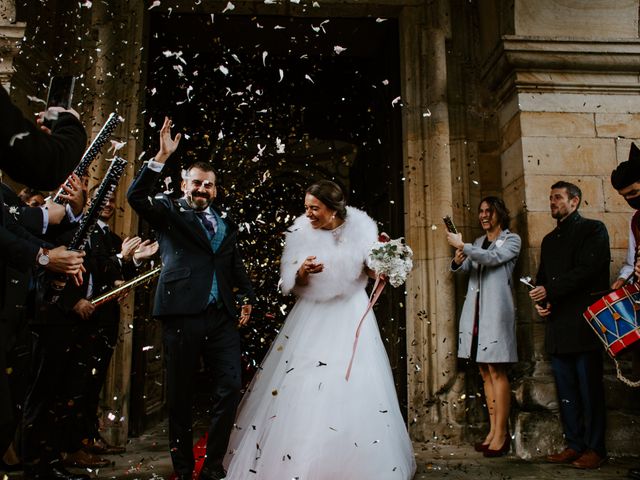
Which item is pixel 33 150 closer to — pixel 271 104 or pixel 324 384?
pixel 324 384

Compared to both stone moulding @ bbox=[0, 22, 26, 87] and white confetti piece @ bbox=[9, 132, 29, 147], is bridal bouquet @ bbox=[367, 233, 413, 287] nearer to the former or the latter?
white confetti piece @ bbox=[9, 132, 29, 147]

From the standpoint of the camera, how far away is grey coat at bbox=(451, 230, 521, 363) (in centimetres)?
474

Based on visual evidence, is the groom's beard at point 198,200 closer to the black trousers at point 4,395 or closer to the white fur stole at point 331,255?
the white fur stole at point 331,255

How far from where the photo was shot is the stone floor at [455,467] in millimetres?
3971

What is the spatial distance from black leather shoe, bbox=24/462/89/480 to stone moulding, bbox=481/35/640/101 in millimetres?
5005

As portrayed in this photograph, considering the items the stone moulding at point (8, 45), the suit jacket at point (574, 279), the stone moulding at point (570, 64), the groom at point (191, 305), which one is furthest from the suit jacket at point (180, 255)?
the stone moulding at point (570, 64)

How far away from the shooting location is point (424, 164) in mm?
5668

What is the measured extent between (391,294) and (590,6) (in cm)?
351

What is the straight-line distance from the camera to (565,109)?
5.29m

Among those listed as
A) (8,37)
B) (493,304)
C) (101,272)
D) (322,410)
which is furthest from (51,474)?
(8,37)

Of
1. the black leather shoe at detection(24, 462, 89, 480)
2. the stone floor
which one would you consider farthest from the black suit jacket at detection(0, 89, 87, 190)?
the stone floor

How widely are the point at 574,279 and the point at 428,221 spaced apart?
160 cm

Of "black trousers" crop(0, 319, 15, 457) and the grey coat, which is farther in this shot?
the grey coat

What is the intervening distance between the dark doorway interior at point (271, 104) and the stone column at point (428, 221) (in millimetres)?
257
